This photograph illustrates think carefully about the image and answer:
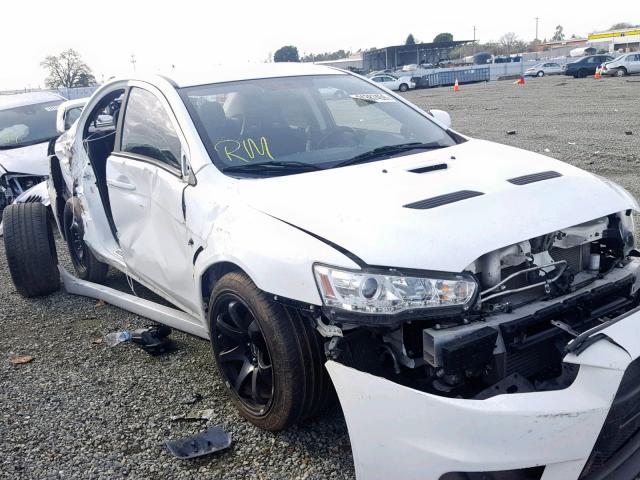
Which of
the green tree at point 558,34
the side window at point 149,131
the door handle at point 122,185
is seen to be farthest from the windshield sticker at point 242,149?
the green tree at point 558,34

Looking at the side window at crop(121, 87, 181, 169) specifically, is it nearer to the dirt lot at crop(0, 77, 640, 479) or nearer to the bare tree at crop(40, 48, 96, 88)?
the dirt lot at crop(0, 77, 640, 479)

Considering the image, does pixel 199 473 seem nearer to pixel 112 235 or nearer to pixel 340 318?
pixel 340 318

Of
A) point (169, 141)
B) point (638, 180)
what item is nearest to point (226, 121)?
point (169, 141)

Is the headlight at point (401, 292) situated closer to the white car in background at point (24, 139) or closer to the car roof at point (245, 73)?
the car roof at point (245, 73)

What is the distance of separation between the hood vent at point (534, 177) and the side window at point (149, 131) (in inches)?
70.2

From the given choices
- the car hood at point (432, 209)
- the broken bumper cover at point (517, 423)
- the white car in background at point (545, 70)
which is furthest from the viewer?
the white car in background at point (545, 70)

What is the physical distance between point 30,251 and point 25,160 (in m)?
3.75

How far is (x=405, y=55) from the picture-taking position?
77.1 meters

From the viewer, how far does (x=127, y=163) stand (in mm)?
4059

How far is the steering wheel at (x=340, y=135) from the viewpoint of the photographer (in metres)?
3.61

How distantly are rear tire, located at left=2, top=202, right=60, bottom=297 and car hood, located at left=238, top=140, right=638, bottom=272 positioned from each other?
2.94 metres

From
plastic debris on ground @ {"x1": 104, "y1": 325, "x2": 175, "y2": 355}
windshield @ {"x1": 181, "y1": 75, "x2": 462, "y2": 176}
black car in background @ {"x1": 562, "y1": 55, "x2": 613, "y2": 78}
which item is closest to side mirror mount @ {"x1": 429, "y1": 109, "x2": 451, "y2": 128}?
windshield @ {"x1": 181, "y1": 75, "x2": 462, "y2": 176}

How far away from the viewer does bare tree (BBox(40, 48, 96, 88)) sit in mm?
59812

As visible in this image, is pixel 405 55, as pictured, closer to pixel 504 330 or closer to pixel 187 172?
pixel 187 172
